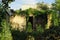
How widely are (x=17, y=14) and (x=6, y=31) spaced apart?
Answer: 1464cm

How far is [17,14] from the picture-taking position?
79.9 ft

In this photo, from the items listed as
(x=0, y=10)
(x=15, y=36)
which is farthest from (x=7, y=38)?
(x=15, y=36)

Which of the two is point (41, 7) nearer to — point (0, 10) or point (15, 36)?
point (15, 36)

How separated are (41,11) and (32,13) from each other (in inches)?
41.6

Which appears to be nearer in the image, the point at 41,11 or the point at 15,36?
the point at 15,36

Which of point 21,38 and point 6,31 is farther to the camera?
point 21,38

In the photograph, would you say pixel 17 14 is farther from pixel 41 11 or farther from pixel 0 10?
pixel 0 10

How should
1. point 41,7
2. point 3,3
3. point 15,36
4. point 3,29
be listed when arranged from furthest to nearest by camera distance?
point 41,7, point 15,36, point 3,29, point 3,3

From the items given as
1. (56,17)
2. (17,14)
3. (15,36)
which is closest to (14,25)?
(17,14)

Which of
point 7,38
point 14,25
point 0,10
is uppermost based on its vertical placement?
point 0,10

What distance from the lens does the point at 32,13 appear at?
24.6 m

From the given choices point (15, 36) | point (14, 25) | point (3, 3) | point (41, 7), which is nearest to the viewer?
point (3, 3)

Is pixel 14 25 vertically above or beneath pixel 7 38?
beneath

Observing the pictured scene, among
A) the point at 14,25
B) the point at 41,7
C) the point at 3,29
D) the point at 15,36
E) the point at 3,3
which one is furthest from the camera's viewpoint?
the point at 41,7
